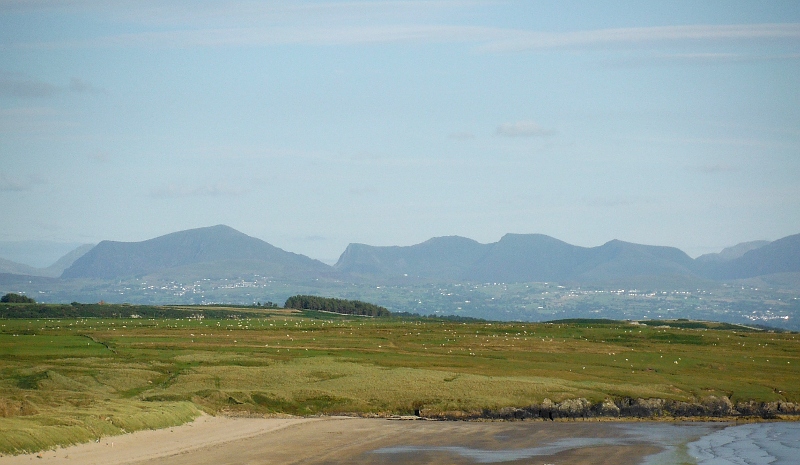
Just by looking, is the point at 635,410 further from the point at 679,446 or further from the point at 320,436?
the point at 320,436

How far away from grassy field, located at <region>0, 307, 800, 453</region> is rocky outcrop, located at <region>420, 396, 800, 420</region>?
2.67ft

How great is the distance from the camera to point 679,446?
5375 cm

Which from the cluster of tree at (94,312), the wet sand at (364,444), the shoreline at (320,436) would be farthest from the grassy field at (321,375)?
the cluster of tree at (94,312)

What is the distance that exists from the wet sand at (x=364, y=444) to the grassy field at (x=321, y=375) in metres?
1.94

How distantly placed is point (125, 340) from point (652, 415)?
6156cm

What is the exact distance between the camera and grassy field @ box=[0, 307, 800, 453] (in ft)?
184

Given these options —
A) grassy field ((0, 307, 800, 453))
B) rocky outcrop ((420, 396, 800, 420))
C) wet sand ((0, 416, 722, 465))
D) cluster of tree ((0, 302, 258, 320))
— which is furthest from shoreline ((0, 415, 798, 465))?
cluster of tree ((0, 302, 258, 320))

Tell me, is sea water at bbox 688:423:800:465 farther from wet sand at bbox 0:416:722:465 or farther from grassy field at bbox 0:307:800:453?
grassy field at bbox 0:307:800:453

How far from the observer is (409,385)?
7175cm

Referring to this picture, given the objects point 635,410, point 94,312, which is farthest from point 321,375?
point 94,312

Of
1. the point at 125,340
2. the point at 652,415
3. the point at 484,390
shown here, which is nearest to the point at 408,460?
the point at 484,390

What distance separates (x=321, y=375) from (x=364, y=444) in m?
24.4

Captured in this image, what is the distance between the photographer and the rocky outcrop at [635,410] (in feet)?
216

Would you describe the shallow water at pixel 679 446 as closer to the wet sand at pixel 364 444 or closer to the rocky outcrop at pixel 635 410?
the wet sand at pixel 364 444
